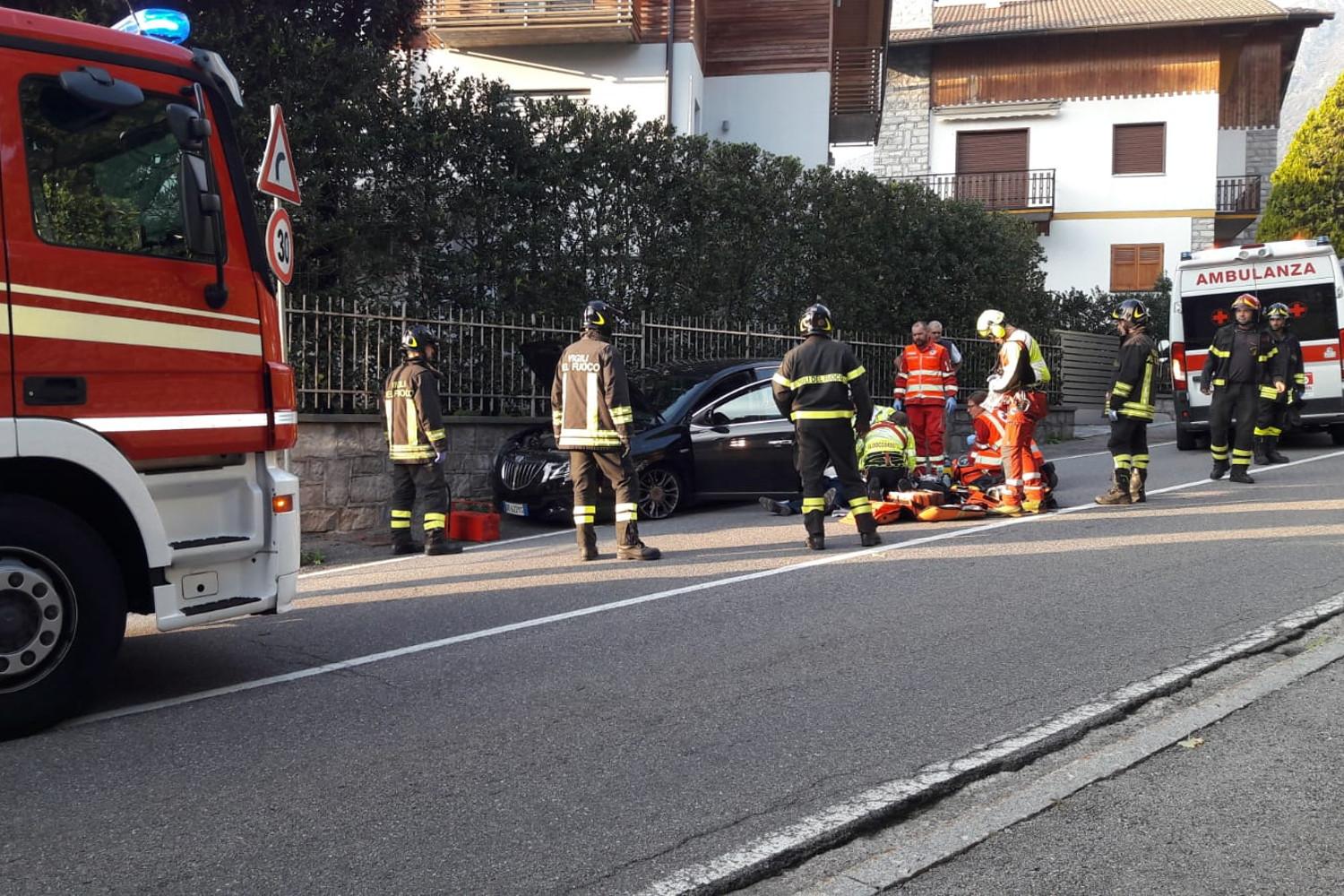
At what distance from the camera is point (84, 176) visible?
185 inches

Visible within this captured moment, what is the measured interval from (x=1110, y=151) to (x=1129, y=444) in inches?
1026

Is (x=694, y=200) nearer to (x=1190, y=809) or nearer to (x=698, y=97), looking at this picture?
(x=698, y=97)

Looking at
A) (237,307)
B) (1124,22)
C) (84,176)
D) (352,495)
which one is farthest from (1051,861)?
(1124,22)

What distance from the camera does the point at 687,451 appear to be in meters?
11.7

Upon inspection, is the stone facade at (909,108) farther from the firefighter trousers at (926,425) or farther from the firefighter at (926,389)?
the firefighter trousers at (926,425)

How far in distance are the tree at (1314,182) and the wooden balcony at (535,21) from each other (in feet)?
67.6

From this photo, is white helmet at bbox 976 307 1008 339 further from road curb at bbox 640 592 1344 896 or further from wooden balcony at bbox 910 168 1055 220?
wooden balcony at bbox 910 168 1055 220

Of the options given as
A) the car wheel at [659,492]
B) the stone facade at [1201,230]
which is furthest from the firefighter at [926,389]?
the stone facade at [1201,230]

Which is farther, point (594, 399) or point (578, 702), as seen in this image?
point (594, 399)

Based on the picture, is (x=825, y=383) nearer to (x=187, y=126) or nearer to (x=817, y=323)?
(x=817, y=323)

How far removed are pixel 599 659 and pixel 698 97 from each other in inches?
757

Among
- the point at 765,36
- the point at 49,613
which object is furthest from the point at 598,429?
the point at 765,36

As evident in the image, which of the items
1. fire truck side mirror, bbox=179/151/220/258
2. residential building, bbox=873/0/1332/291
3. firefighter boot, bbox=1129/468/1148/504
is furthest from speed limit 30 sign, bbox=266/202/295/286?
residential building, bbox=873/0/1332/291

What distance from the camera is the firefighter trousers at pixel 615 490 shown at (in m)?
8.86
